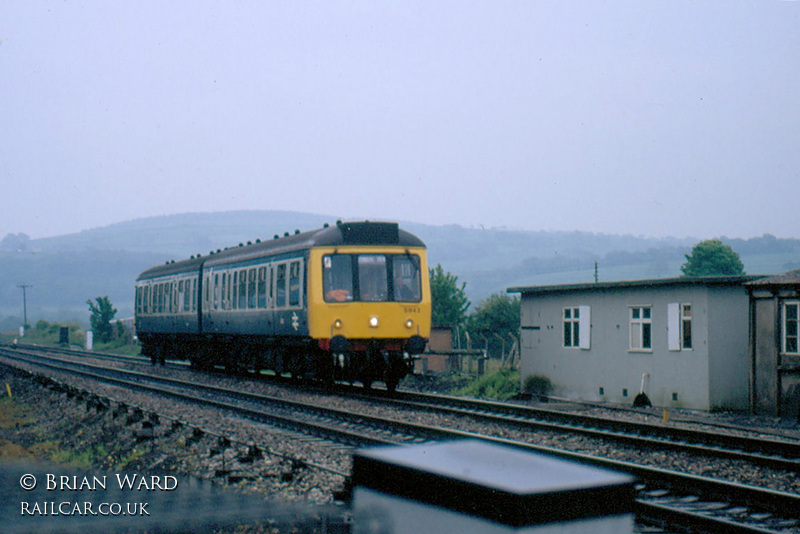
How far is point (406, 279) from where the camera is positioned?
64.9ft

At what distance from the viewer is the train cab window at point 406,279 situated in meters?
19.6

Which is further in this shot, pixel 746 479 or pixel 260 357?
pixel 260 357

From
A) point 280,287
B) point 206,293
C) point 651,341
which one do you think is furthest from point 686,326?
point 206,293

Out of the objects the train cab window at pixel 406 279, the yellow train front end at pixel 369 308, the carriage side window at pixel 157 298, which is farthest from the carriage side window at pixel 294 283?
the carriage side window at pixel 157 298

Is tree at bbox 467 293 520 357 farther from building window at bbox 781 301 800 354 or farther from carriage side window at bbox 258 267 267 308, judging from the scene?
building window at bbox 781 301 800 354

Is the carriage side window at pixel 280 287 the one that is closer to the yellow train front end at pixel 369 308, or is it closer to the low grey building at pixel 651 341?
the yellow train front end at pixel 369 308

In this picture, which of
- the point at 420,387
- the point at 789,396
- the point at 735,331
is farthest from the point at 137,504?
the point at 420,387

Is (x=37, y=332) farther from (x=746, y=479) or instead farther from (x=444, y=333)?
(x=746, y=479)

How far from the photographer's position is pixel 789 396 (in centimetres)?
1764

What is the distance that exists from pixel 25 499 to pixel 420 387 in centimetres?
2150

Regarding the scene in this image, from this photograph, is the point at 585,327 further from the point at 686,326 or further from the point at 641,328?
the point at 686,326

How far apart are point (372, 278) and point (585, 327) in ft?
19.4

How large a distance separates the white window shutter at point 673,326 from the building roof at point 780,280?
71.0 inches

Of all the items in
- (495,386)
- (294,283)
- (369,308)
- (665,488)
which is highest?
(294,283)
